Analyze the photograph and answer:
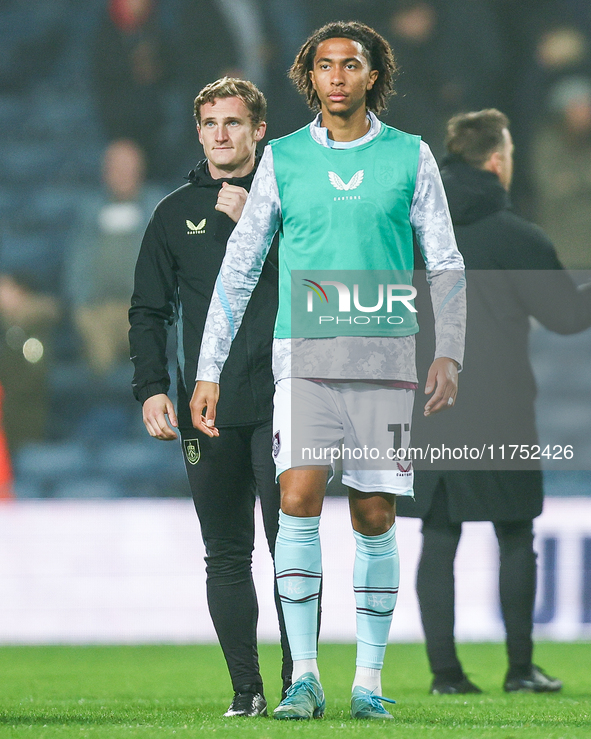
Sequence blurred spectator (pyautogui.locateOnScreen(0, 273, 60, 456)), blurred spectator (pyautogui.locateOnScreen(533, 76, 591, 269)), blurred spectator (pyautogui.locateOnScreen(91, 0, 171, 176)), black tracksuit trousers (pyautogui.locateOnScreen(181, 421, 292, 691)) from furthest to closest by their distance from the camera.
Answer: blurred spectator (pyautogui.locateOnScreen(91, 0, 171, 176)) → blurred spectator (pyautogui.locateOnScreen(533, 76, 591, 269)) → blurred spectator (pyautogui.locateOnScreen(0, 273, 60, 456)) → black tracksuit trousers (pyautogui.locateOnScreen(181, 421, 292, 691))

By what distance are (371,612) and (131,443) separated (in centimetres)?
502

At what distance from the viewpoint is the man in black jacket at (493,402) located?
3922mm

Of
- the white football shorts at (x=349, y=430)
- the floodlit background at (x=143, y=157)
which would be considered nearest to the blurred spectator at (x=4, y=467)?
the floodlit background at (x=143, y=157)

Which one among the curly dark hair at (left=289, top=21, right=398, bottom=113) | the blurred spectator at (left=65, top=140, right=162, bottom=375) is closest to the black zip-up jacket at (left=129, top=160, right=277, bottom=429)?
the curly dark hair at (left=289, top=21, right=398, bottom=113)

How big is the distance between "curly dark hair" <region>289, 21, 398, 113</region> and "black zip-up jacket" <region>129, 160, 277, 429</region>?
313 mm

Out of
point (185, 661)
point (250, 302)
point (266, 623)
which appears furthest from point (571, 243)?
point (250, 302)

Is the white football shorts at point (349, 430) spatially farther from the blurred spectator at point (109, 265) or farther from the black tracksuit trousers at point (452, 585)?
the blurred spectator at point (109, 265)

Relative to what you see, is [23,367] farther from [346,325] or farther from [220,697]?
[346,325]

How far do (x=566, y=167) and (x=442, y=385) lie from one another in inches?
220

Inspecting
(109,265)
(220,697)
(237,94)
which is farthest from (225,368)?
(109,265)

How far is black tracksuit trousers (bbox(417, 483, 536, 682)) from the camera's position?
3900 millimetres

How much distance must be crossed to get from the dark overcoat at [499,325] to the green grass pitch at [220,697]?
754 millimetres

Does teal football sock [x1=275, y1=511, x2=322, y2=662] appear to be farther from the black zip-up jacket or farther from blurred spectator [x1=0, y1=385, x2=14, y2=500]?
blurred spectator [x1=0, y1=385, x2=14, y2=500]

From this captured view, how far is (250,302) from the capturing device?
10.4ft
